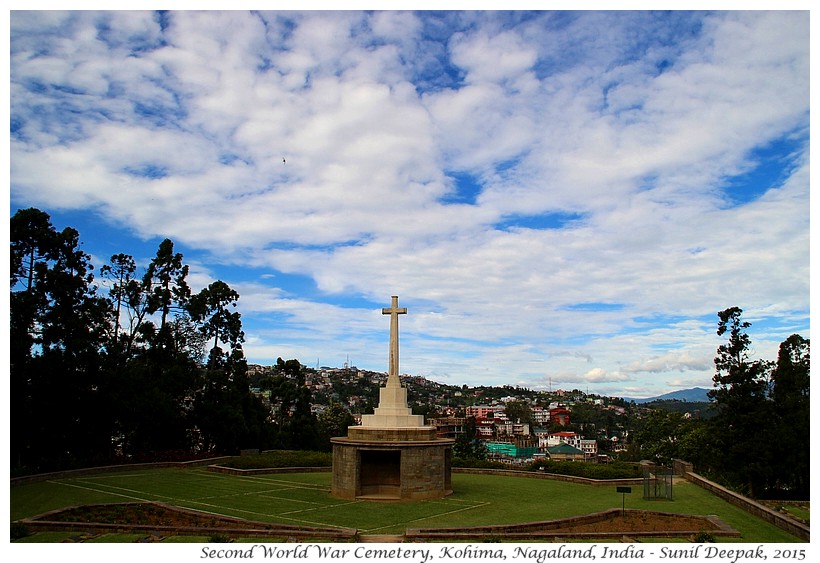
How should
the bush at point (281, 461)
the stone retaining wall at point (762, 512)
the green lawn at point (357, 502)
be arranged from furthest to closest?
the bush at point (281, 461) < the green lawn at point (357, 502) < the stone retaining wall at point (762, 512)

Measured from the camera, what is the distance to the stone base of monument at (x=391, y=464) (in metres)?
19.3

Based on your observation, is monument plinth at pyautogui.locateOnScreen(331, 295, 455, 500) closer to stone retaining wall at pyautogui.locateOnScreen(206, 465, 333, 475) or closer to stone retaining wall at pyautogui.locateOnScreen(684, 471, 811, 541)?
stone retaining wall at pyautogui.locateOnScreen(206, 465, 333, 475)

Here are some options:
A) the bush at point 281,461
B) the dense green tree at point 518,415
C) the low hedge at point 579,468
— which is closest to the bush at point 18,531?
the bush at point 281,461

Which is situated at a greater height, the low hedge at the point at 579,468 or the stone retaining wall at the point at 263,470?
the low hedge at the point at 579,468

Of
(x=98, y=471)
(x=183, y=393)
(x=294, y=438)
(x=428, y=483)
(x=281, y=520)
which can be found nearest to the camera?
(x=281, y=520)

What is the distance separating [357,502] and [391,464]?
1.85 m

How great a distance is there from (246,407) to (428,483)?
1937 centimetres

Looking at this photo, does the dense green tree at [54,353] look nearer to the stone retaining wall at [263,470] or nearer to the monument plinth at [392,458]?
the stone retaining wall at [263,470]

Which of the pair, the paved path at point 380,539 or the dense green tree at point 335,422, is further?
the dense green tree at point 335,422

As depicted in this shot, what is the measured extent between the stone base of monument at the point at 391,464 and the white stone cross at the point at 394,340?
1.84 m

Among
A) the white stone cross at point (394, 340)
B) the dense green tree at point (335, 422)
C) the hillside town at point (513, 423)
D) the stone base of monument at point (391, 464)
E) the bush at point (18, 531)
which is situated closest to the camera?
the bush at point (18, 531)
